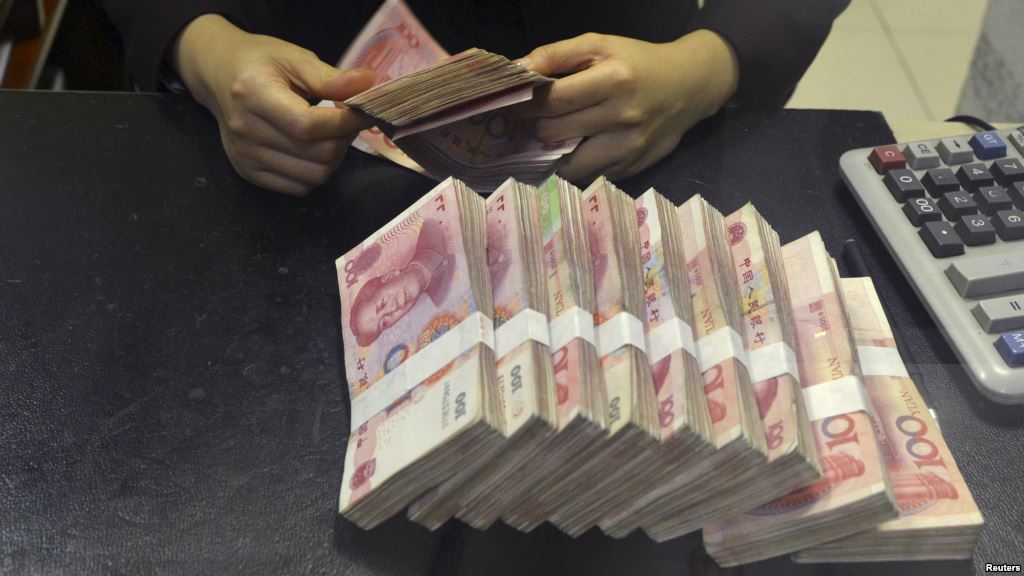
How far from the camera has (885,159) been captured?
77cm

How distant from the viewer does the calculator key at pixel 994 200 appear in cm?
71

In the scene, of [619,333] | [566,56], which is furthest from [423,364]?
[566,56]

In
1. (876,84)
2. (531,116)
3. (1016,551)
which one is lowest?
(876,84)

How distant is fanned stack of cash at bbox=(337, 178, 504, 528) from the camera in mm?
468

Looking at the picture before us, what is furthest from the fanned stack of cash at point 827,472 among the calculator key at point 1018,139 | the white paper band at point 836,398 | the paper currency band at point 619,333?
the calculator key at point 1018,139

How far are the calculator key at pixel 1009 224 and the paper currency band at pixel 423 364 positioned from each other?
45 centimetres

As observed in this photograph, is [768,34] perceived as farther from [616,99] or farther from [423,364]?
[423,364]

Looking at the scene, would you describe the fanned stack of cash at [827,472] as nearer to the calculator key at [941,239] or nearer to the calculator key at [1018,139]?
the calculator key at [941,239]

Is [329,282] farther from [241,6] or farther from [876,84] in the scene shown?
[876,84]

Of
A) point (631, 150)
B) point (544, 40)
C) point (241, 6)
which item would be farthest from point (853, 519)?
point (241, 6)

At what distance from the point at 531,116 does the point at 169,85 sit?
38 cm

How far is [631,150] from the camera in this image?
77cm

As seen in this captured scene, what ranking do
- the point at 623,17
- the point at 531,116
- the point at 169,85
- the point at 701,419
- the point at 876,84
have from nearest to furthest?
1. the point at 701,419
2. the point at 531,116
3. the point at 169,85
4. the point at 623,17
5. the point at 876,84

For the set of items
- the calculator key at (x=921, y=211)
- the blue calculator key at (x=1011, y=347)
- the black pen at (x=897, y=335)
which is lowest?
the black pen at (x=897, y=335)
